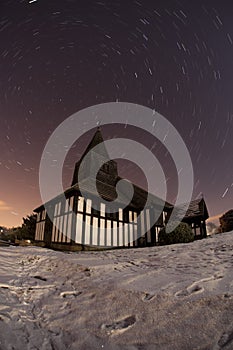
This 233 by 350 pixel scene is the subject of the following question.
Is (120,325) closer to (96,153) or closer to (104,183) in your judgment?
(104,183)

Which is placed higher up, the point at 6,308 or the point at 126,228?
the point at 126,228

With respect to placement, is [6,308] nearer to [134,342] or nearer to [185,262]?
[134,342]

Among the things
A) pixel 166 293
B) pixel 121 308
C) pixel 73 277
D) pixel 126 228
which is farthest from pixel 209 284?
pixel 126 228

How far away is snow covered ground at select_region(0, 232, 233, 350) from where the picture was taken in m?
1.82

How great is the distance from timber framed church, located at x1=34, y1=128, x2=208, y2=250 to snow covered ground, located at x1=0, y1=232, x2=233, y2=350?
7866 millimetres

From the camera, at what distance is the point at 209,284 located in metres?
2.55

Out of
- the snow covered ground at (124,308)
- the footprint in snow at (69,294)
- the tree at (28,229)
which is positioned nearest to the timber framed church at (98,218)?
the tree at (28,229)

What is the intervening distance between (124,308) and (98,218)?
10.1 meters

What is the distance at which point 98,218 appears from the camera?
12375 millimetres

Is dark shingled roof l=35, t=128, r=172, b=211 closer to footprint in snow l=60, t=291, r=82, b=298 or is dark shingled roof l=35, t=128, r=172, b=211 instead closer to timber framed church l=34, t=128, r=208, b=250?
timber framed church l=34, t=128, r=208, b=250

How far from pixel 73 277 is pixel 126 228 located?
34.3 feet

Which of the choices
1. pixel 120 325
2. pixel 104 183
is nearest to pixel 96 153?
pixel 104 183

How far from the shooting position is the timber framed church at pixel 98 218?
11594 mm

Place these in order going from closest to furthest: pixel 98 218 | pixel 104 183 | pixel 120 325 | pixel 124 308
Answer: pixel 120 325 < pixel 124 308 < pixel 98 218 < pixel 104 183
